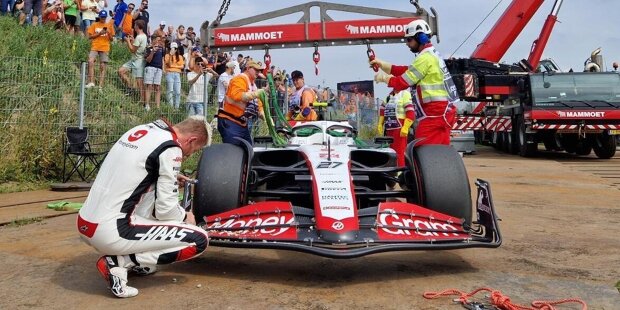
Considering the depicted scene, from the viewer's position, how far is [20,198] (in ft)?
23.9

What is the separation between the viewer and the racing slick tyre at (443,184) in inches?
163

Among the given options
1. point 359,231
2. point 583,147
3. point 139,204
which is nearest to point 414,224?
point 359,231

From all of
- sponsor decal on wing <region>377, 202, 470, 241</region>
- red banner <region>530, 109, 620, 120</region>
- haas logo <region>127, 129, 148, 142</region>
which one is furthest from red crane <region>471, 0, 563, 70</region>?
haas logo <region>127, 129, 148, 142</region>

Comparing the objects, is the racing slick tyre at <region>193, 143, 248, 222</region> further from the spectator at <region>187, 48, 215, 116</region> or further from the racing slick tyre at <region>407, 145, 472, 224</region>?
the spectator at <region>187, 48, 215, 116</region>

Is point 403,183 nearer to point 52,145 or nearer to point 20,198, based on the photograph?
point 20,198

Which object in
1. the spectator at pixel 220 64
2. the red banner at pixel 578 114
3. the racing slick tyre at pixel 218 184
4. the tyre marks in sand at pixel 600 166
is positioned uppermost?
the spectator at pixel 220 64

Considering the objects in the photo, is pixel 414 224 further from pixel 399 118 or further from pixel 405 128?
pixel 399 118

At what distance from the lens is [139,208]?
3.59m

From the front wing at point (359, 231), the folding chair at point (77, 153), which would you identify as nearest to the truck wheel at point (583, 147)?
the folding chair at point (77, 153)

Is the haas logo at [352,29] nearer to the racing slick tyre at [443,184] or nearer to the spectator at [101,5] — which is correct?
the racing slick tyre at [443,184]

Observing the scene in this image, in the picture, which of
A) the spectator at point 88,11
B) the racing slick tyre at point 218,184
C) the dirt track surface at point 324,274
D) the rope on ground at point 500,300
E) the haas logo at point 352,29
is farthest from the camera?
the spectator at point 88,11

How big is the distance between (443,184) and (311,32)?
465cm

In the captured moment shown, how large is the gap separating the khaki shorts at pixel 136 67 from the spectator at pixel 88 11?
3380 millimetres

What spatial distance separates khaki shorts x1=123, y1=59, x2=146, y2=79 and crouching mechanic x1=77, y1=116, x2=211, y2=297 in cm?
750
